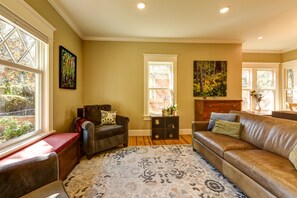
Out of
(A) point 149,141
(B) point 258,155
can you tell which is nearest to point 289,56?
(B) point 258,155

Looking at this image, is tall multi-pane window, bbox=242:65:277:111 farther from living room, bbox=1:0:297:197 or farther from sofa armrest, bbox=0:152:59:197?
sofa armrest, bbox=0:152:59:197

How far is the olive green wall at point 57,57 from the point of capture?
2.55 m

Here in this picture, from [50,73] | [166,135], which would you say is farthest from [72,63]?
[166,135]

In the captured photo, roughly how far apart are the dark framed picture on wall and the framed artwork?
3.15 metres

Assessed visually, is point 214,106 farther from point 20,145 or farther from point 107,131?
point 20,145

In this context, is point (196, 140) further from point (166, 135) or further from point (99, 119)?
point (99, 119)

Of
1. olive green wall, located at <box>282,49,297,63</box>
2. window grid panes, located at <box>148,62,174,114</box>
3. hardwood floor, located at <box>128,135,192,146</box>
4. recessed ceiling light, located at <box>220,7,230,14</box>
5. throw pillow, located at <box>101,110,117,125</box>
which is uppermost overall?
recessed ceiling light, located at <box>220,7,230,14</box>

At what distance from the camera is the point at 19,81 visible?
219cm

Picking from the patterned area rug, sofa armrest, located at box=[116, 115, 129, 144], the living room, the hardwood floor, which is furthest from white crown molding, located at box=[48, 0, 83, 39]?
the hardwood floor

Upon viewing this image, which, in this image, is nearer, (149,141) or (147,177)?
(147,177)

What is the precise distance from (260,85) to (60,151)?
6.33 metres

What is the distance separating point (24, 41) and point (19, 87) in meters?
0.63

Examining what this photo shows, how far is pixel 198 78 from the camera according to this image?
4746 millimetres

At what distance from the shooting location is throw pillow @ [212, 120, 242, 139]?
2770 millimetres
